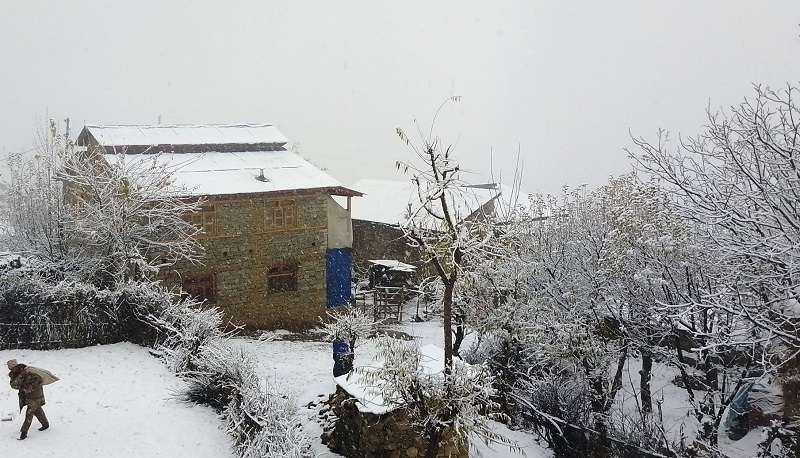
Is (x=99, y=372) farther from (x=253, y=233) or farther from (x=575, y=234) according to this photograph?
(x=575, y=234)

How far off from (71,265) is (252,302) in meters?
6.92

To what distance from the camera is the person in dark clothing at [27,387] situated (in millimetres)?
11250

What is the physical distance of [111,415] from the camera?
13.3 meters

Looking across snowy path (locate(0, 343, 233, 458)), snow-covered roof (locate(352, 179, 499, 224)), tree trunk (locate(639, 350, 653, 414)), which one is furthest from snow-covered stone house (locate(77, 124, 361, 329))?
tree trunk (locate(639, 350, 653, 414))

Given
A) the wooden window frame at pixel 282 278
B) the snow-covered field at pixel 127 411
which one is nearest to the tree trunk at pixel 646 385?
the snow-covered field at pixel 127 411

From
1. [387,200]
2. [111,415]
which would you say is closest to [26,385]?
[111,415]

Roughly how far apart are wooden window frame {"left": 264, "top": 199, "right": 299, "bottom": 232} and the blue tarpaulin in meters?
2.32

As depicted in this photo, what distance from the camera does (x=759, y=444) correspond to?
1526 centimetres

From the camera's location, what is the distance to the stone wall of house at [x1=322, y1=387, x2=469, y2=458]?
528 inches

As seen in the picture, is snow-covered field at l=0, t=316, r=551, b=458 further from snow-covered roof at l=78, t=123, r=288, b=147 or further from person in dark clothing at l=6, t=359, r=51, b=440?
snow-covered roof at l=78, t=123, r=288, b=147

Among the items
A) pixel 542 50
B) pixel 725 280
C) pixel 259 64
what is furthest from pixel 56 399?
pixel 542 50

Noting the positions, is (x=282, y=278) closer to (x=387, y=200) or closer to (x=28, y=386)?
(x=28, y=386)

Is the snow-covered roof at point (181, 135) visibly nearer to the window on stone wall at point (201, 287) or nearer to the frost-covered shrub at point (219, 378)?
the window on stone wall at point (201, 287)

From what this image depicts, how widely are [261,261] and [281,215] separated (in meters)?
1.97
